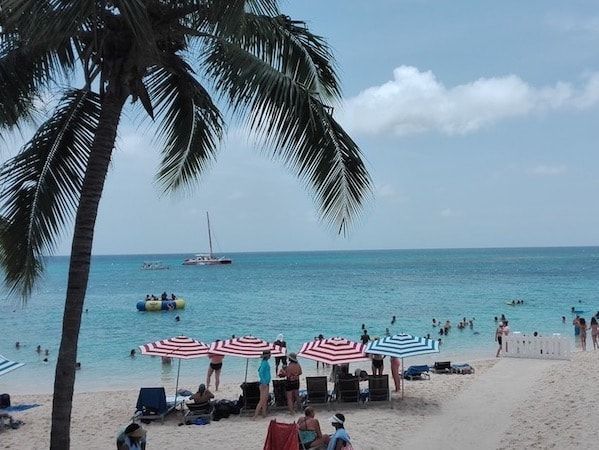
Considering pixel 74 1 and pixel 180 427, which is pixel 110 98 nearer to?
pixel 74 1

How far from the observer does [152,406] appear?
1318cm

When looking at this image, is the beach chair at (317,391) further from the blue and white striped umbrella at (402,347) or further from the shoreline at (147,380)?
the shoreline at (147,380)

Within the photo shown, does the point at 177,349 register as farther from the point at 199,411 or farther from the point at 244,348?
the point at 199,411

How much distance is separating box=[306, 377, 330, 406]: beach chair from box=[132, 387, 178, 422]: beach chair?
3.05 meters

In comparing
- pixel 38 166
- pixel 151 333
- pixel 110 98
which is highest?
pixel 110 98

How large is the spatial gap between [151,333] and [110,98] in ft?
115

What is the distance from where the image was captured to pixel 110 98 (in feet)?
20.7

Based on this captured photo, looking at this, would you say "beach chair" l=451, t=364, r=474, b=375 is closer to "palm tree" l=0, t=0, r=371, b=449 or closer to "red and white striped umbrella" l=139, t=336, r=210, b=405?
"red and white striped umbrella" l=139, t=336, r=210, b=405

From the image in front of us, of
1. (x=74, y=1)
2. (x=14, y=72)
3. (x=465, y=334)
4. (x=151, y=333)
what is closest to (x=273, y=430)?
(x=14, y=72)

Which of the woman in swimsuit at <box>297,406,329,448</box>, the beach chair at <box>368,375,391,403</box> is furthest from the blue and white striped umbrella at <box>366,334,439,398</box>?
the woman in swimsuit at <box>297,406,329,448</box>

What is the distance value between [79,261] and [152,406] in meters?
7.85

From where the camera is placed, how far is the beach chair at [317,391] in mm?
13938

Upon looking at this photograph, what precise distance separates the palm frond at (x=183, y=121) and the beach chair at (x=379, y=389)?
7.01 metres

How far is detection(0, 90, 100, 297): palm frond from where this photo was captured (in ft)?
23.1
